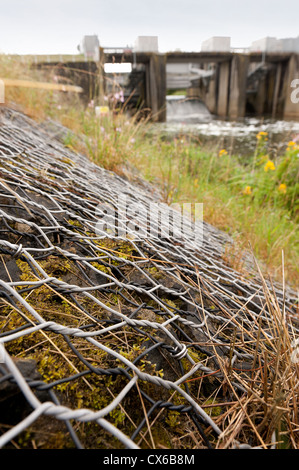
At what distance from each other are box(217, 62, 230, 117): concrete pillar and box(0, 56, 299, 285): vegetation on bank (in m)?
13.9

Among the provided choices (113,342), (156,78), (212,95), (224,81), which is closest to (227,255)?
(113,342)

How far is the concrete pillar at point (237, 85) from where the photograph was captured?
15172 mm

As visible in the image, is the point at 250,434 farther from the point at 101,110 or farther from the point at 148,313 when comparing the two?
the point at 101,110

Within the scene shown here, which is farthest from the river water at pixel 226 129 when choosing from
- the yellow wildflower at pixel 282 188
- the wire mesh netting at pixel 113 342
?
the wire mesh netting at pixel 113 342

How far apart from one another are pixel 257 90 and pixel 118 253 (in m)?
21.1

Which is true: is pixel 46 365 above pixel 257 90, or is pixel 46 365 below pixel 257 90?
below

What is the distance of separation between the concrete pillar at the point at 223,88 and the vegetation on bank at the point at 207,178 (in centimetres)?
1394

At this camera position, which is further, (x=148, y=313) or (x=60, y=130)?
(x=60, y=130)

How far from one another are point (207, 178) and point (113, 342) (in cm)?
304

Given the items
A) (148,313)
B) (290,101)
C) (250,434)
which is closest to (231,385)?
(250,434)

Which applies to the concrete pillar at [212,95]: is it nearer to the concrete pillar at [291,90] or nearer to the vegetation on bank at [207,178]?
the concrete pillar at [291,90]

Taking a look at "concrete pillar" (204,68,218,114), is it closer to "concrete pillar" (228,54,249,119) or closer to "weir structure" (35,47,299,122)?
"weir structure" (35,47,299,122)

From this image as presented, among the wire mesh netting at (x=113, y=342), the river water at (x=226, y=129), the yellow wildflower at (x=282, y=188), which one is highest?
the river water at (x=226, y=129)
